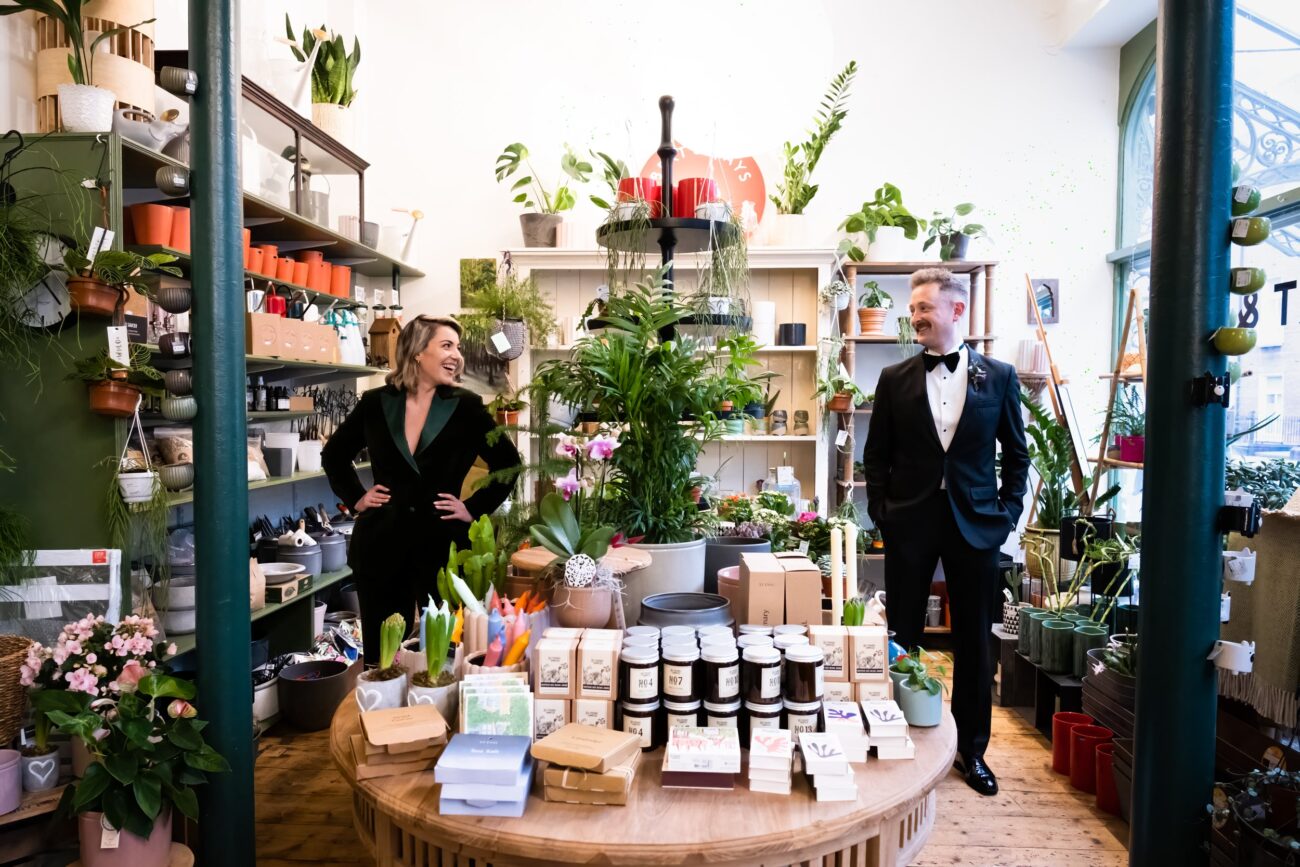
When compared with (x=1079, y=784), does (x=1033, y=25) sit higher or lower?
higher

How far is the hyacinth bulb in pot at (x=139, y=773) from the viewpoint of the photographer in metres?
1.62

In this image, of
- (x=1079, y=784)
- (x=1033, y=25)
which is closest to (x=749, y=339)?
(x=1079, y=784)

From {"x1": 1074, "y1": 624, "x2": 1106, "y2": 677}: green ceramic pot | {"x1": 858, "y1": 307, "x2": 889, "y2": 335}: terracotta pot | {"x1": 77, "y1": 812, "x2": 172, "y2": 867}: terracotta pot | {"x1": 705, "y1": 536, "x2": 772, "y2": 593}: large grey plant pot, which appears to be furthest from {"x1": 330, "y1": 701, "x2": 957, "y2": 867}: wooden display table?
{"x1": 858, "y1": 307, "x2": 889, "y2": 335}: terracotta pot

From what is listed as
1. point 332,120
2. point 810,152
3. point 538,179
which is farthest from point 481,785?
point 538,179

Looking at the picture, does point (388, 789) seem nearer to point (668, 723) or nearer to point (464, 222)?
point (668, 723)

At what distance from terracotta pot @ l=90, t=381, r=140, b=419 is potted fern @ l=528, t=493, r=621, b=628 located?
1482 mm

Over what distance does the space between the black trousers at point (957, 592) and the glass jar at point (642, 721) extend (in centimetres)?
153

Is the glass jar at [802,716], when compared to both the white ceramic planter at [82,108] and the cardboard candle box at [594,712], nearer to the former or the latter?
the cardboard candle box at [594,712]

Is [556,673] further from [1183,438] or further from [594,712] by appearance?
[1183,438]

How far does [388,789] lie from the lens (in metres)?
1.28

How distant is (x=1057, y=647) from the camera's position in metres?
3.21

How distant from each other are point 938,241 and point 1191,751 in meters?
3.73

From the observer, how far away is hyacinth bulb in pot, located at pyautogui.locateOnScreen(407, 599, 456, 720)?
4.78ft

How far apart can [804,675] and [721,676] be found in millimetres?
140
